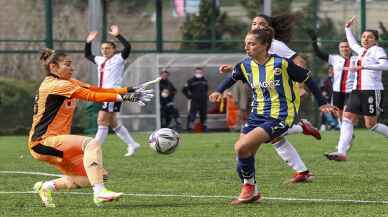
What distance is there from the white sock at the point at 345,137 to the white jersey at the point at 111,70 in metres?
4.26

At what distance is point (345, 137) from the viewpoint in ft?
46.4

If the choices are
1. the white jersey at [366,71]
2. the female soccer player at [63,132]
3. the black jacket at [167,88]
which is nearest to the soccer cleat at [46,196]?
the female soccer player at [63,132]

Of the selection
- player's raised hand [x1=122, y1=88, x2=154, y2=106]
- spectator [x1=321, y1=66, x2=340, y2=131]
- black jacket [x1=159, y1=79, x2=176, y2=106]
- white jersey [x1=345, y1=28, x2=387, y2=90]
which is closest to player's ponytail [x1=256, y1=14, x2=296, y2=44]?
player's raised hand [x1=122, y1=88, x2=154, y2=106]

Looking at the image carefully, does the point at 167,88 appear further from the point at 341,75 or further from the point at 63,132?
the point at 63,132

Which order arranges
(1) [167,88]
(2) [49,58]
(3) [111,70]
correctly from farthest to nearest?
(1) [167,88], (3) [111,70], (2) [49,58]

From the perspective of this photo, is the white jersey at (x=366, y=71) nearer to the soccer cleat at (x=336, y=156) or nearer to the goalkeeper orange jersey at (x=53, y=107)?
the soccer cleat at (x=336, y=156)

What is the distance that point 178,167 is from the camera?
1394cm

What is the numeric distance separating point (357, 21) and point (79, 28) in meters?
7.67

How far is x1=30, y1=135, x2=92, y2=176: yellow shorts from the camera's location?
369 inches

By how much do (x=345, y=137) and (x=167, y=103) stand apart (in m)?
13.0

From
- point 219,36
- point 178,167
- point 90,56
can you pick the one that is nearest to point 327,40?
point 219,36

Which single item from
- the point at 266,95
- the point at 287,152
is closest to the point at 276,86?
the point at 266,95

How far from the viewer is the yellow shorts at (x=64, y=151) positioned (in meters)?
9.37

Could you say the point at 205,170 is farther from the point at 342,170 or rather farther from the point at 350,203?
the point at 350,203
